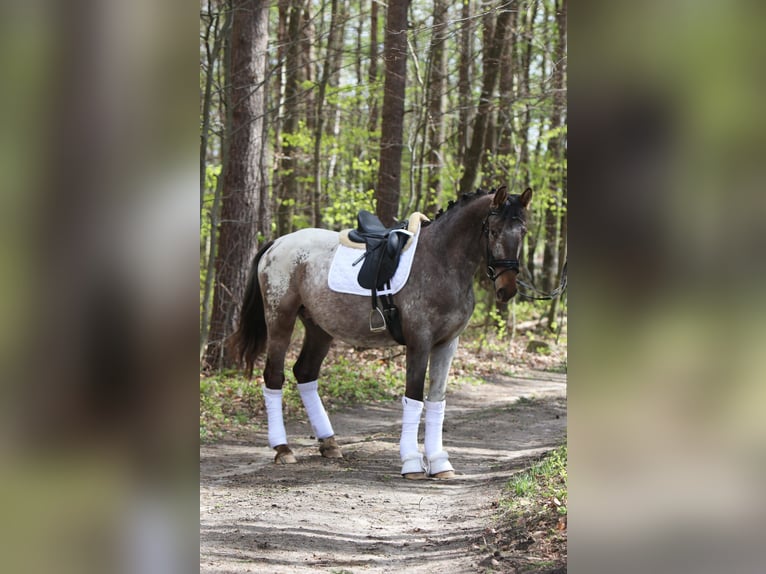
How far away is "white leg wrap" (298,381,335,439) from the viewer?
6.70 metres

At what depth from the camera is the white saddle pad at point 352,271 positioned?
20.1ft

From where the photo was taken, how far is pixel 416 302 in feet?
19.9

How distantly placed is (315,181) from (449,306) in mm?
7237

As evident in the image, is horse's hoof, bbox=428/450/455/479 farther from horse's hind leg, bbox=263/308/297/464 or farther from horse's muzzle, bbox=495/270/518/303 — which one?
horse's muzzle, bbox=495/270/518/303

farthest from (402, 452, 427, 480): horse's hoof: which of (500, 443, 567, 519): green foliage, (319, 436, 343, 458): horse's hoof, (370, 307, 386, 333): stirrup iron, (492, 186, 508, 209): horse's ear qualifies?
(492, 186, 508, 209): horse's ear

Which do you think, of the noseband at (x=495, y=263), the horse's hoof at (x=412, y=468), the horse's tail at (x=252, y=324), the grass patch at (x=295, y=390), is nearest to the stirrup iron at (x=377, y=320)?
the noseband at (x=495, y=263)

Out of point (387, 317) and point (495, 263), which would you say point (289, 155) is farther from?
point (495, 263)

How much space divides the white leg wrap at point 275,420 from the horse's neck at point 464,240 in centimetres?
194

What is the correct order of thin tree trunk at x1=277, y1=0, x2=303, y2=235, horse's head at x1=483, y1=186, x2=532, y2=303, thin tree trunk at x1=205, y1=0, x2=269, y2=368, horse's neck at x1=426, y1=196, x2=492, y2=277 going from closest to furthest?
horse's head at x1=483, y1=186, x2=532, y2=303
horse's neck at x1=426, y1=196, x2=492, y2=277
thin tree trunk at x1=205, y1=0, x2=269, y2=368
thin tree trunk at x1=277, y1=0, x2=303, y2=235

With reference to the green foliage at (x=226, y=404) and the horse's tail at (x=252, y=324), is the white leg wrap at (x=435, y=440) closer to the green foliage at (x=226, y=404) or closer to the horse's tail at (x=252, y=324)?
the horse's tail at (x=252, y=324)

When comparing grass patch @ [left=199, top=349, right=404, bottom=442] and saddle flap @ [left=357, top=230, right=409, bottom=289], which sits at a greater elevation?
saddle flap @ [left=357, top=230, right=409, bottom=289]

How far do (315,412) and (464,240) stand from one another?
208 centimetres

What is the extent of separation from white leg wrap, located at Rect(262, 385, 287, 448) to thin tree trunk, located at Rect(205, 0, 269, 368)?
2.92 metres
